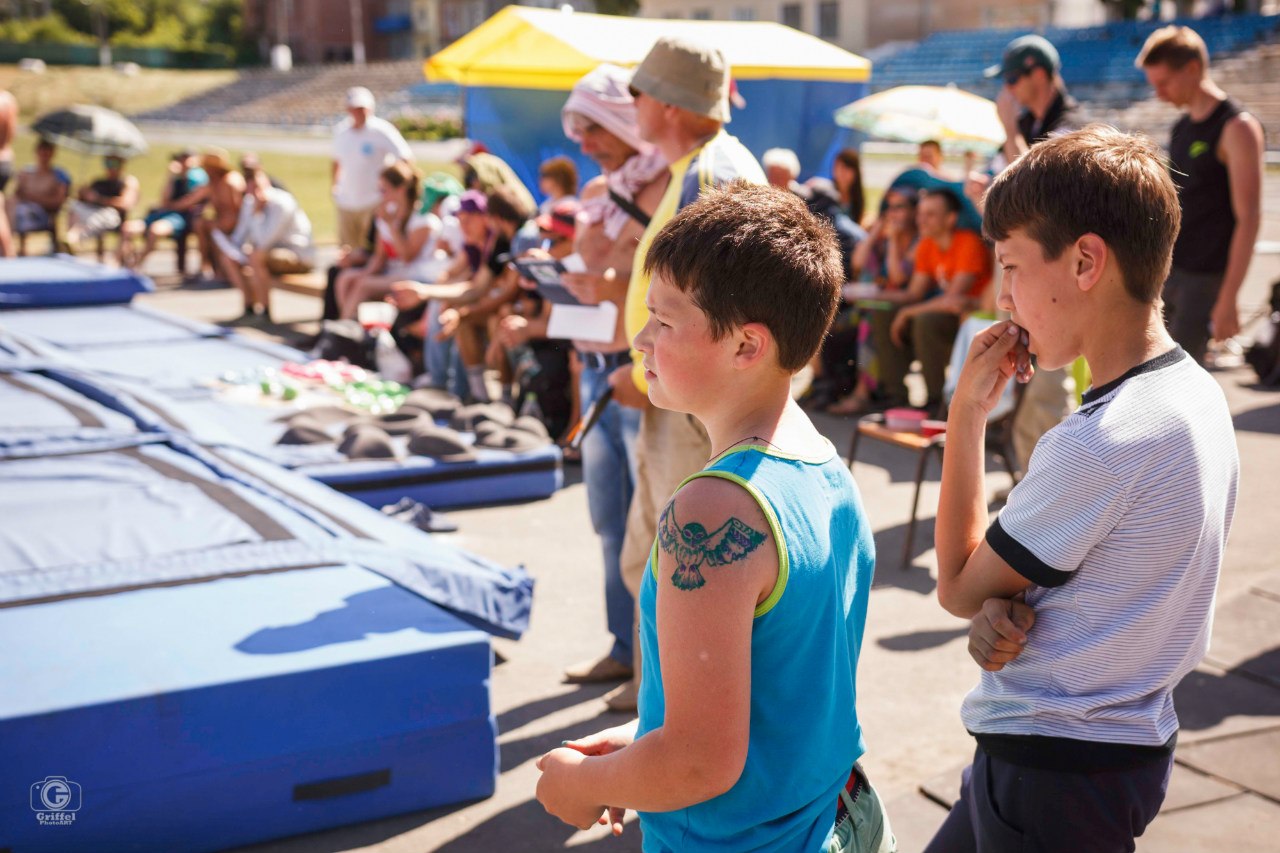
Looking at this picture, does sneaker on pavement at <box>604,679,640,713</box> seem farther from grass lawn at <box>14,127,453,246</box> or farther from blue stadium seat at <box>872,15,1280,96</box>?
blue stadium seat at <box>872,15,1280,96</box>

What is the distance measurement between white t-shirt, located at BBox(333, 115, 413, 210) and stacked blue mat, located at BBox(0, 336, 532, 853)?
8.71 meters

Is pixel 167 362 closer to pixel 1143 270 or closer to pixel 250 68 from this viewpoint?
pixel 1143 270

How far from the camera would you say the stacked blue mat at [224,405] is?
623 centimetres

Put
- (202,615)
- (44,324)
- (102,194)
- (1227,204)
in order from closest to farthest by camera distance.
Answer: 1. (202,615)
2. (1227,204)
3. (44,324)
4. (102,194)

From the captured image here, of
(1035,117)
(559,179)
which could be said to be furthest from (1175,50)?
(559,179)

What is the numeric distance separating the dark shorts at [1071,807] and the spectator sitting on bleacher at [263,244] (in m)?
11.9

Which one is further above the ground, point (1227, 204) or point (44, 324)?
point (1227, 204)

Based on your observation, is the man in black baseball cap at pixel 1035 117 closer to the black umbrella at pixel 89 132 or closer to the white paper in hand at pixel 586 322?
the white paper in hand at pixel 586 322

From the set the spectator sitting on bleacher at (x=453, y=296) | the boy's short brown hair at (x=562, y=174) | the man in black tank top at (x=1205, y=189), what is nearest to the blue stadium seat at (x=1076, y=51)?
the boy's short brown hair at (x=562, y=174)

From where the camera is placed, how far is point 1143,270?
167cm

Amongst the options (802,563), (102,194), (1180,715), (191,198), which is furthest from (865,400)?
(102,194)

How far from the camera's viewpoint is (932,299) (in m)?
8.08

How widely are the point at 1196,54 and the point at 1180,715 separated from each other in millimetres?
2386

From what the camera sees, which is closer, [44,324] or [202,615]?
[202,615]
